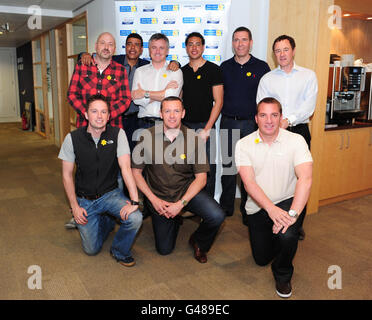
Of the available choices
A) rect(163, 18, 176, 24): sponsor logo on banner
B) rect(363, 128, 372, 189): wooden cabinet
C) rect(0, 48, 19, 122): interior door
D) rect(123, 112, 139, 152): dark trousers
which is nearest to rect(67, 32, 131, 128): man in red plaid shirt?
rect(123, 112, 139, 152): dark trousers

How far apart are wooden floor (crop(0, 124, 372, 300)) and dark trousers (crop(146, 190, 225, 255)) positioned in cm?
11

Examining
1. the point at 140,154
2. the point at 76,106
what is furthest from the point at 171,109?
the point at 76,106

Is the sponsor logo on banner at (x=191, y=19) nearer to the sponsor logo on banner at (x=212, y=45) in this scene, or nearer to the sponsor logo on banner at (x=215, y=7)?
the sponsor logo on banner at (x=215, y=7)

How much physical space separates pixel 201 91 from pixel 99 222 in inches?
58.6

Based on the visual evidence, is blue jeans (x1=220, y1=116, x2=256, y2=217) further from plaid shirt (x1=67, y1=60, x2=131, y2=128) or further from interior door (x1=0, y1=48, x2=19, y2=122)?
interior door (x1=0, y1=48, x2=19, y2=122)

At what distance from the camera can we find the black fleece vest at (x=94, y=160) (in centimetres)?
272

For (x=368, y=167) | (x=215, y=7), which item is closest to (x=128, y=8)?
(x=215, y=7)

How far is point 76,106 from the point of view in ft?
10.7

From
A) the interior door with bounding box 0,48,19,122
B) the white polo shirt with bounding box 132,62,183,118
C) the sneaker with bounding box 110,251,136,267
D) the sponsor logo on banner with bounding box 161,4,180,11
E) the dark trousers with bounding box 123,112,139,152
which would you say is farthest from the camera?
the interior door with bounding box 0,48,19,122

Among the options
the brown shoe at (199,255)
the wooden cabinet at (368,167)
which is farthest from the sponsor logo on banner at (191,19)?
the brown shoe at (199,255)

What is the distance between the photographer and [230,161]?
150 inches

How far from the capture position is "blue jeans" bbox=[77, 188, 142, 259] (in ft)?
8.77
